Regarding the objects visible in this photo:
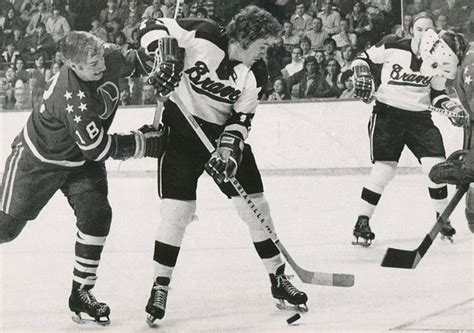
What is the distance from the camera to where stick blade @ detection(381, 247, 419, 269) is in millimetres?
2652

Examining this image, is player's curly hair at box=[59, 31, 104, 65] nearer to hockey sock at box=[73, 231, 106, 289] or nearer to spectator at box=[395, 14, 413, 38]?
hockey sock at box=[73, 231, 106, 289]

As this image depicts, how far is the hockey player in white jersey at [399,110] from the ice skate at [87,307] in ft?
3.40

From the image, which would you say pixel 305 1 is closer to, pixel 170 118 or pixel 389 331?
pixel 170 118

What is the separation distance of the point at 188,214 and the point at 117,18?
756 mm

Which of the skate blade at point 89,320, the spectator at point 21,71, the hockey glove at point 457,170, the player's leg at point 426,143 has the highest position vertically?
the hockey glove at point 457,170

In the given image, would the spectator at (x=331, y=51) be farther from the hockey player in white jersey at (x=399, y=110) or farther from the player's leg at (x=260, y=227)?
the player's leg at (x=260, y=227)

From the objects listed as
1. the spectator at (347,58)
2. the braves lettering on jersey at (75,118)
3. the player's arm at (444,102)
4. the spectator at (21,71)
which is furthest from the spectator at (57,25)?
the player's arm at (444,102)

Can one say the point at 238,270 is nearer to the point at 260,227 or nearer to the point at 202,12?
the point at 260,227

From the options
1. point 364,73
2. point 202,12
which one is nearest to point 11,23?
point 202,12

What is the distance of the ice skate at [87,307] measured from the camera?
2.33 meters

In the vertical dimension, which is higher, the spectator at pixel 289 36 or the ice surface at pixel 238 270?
the spectator at pixel 289 36

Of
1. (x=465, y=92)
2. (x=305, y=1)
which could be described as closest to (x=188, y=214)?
(x=465, y=92)

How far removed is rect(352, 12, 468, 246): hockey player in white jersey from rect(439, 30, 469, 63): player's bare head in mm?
129

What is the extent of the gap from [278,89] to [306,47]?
0.67ft
